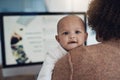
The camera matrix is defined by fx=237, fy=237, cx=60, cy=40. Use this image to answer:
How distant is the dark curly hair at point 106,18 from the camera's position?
596mm

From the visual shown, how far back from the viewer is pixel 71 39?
1090 millimetres

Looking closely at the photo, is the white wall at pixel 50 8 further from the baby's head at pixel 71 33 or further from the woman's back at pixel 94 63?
the woman's back at pixel 94 63

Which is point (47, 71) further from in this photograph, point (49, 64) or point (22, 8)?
point (22, 8)

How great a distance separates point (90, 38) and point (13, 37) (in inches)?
20.7

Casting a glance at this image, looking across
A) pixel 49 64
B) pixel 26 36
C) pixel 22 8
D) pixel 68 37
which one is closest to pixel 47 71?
pixel 49 64

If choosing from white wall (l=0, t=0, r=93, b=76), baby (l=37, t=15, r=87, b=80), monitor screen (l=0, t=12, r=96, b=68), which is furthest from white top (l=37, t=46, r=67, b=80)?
white wall (l=0, t=0, r=93, b=76)

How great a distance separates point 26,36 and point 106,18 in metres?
0.93

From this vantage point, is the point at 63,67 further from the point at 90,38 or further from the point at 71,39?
the point at 90,38

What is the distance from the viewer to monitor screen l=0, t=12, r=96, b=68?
1426 millimetres

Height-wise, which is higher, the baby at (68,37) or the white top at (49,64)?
the baby at (68,37)

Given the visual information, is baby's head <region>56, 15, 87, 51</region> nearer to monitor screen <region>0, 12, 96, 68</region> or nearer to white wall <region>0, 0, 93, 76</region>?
monitor screen <region>0, 12, 96, 68</region>

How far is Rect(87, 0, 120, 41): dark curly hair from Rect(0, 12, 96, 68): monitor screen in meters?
0.84

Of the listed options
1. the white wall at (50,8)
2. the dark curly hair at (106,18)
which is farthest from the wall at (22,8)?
the dark curly hair at (106,18)

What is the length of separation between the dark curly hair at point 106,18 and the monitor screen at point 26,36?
0.84 m
